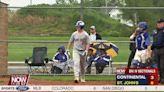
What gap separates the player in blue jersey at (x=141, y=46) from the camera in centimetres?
1584

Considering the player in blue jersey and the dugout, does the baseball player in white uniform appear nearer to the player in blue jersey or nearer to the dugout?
the player in blue jersey

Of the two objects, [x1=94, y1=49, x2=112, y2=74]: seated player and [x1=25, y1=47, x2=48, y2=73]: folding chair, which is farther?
[x1=25, y1=47, x2=48, y2=73]: folding chair

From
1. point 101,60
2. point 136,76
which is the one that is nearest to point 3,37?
point 101,60

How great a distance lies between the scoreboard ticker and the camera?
13.7 metres

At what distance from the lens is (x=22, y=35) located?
1883 centimetres

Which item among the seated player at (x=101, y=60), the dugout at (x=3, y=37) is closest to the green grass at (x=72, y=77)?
the seated player at (x=101, y=60)

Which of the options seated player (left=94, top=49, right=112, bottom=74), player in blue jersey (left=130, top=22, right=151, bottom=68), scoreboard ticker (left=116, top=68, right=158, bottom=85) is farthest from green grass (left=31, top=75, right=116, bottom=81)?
scoreboard ticker (left=116, top=68, right=158, bottom=85)

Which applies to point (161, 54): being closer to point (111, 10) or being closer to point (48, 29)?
point (111, 10)

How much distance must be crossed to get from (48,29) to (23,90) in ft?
25.1

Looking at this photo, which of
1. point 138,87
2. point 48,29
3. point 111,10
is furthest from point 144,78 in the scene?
point 48,29

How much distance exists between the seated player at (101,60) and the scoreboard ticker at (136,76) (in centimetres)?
427

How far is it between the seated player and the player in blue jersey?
2.31 metres

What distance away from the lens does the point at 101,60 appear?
18.5 m

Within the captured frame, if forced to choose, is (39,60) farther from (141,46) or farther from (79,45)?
(141,46)
